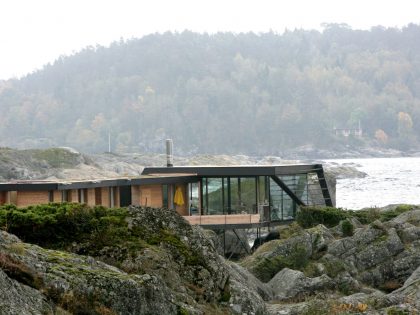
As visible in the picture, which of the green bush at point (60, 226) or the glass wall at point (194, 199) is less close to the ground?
the green bush at point (60, 226)

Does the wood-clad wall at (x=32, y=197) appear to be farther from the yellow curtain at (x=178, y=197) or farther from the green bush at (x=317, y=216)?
the green bush at (x=317, y=216)

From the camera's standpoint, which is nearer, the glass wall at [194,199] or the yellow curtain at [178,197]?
the yellow curtain at [178,197]

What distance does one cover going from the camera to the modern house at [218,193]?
141ft

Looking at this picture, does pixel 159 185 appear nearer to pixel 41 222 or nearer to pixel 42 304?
pixel 41 222

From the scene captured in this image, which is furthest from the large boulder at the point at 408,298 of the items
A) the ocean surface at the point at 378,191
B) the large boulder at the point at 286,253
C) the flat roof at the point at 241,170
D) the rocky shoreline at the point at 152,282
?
the ocean surface at the point at 378,191

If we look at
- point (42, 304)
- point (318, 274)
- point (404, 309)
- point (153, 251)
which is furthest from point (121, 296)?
point (318, 274)

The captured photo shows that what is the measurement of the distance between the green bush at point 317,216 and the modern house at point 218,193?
335cm

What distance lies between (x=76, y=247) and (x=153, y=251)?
139cm

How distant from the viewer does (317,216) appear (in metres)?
40.2

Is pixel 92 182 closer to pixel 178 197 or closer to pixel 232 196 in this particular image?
pixel 178 197

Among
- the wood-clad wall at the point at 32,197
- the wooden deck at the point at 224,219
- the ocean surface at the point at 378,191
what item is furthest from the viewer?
the ocean surface at the point at 378,191

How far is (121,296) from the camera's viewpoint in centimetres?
1360

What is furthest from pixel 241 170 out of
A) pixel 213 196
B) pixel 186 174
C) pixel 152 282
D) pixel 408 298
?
pixel 152 282

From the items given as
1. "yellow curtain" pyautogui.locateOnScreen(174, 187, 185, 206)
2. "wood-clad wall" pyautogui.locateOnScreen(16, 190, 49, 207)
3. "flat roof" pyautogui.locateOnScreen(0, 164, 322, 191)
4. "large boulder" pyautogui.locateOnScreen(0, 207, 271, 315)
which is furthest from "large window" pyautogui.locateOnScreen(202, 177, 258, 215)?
"large boulder" pyautogui.locateOnScreen(0, 207, 271, 315)
